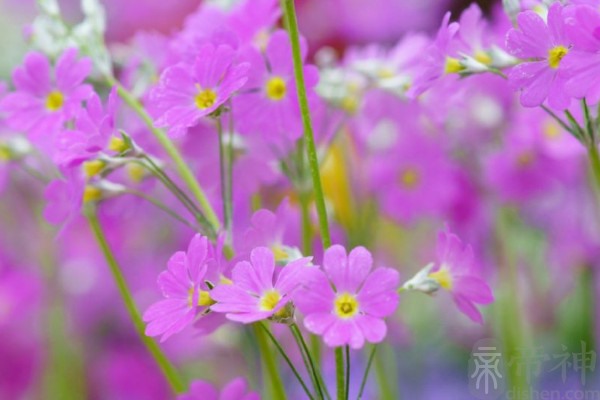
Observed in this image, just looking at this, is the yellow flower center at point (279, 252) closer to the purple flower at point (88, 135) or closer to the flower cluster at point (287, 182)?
the flower cluster at point (287, 182)

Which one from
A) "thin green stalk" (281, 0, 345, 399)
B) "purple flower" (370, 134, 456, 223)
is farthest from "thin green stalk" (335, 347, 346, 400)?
"purple flower" (370, 134, 456, 223)

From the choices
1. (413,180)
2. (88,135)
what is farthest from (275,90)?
(413,180)

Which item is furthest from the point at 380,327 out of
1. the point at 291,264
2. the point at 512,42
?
the point at 512,42

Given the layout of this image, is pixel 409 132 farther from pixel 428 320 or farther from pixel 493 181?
pixel 428 320

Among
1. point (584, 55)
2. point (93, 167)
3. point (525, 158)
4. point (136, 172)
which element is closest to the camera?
point (584, 55)

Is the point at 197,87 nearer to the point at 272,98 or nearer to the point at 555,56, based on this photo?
the point at 272,98

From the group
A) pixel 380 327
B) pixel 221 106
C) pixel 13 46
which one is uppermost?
pixel 13 46
